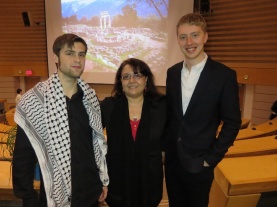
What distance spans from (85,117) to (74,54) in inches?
14.8

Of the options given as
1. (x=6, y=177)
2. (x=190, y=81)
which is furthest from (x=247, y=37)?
(x=6, y=177)

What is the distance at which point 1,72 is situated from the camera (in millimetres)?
6477

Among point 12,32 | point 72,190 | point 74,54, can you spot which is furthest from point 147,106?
point 12,32

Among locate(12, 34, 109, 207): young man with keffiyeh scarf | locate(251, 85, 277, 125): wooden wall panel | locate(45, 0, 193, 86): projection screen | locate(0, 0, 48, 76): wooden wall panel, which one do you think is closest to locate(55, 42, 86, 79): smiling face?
locate(12, 34, 109, 207): young man with keffiyeh scarf

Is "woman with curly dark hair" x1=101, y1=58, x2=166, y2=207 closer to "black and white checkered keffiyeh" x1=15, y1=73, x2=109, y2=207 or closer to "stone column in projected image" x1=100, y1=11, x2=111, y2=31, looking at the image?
"black and white checkered keffiyeh" x1=15, y1=73, x2=109, y2=207

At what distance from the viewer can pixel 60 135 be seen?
4.21 feet

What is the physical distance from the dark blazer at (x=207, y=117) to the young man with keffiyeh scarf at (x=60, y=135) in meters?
0.59

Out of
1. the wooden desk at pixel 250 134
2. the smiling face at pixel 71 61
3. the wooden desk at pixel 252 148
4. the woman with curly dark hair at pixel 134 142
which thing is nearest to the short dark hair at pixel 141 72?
the woman with curly dark hair at pixel 134 142

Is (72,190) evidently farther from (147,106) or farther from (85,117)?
(147,106)

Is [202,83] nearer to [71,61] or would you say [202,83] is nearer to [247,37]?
[71,61]

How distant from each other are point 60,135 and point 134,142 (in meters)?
0.52

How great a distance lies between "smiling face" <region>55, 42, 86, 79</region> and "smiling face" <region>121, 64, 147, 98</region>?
1.31 ft

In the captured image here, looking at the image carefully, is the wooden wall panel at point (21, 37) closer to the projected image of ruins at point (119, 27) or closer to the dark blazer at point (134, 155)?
the projected image of ruins at point (119, 27)

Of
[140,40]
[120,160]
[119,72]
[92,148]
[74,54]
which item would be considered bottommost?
[120,160]
